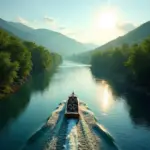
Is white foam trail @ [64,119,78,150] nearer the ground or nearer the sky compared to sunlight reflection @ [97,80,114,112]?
nearer the sky

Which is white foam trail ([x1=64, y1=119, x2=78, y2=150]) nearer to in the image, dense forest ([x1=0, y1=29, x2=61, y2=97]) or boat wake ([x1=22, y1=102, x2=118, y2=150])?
boat wake ([x1=22, y1=102, x2=118, y2=150])

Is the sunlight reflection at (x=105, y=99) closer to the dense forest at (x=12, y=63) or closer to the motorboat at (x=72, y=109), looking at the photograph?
the motorboat at (x=72, y=109)

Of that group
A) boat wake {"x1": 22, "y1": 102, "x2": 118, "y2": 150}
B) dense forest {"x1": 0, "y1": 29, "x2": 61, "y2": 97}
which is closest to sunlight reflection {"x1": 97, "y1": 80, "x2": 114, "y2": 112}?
boat wake {"x1": 22, "y1": 102, "x2": 118, "y2": 150}

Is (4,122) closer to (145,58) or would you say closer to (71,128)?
(71,128)

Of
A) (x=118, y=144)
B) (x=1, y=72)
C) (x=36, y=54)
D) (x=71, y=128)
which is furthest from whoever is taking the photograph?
(x=36, y=54)

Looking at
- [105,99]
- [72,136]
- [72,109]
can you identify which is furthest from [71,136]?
[105,99]

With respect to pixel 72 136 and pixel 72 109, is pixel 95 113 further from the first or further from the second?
pixel 72 136

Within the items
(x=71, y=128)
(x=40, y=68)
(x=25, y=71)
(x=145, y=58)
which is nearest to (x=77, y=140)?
(x=71, y=128)

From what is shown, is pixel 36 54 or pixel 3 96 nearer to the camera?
pixel 3 96

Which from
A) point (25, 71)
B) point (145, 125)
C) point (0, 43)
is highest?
point (0, 43)
